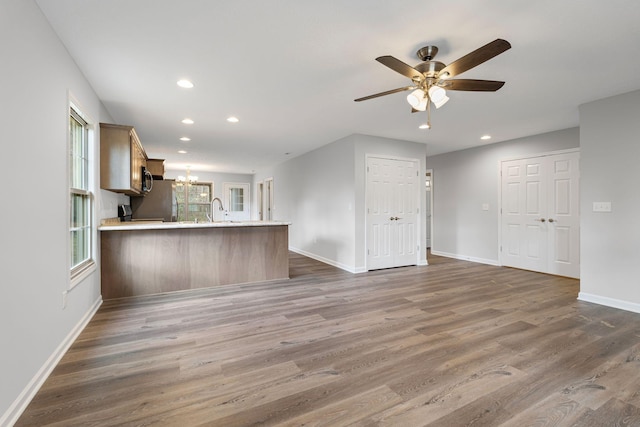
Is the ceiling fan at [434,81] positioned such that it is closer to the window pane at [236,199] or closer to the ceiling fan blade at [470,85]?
the ceiling fan blade at [470,85]

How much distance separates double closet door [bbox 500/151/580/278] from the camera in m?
4.75

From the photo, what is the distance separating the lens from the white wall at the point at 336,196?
16.9ft

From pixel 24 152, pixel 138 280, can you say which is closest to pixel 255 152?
pixel 138 280

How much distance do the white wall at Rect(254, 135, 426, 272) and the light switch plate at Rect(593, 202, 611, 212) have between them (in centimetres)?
265

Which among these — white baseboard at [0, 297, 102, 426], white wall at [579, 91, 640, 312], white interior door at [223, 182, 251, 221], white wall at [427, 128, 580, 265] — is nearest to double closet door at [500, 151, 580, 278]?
white wall at [427, 128, 580, 265]

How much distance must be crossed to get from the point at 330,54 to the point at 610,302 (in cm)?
416

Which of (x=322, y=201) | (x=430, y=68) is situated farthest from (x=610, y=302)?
(x=322, y=201)

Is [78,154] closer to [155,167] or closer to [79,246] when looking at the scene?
[79,246]

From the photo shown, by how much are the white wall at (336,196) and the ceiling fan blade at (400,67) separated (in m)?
2.77

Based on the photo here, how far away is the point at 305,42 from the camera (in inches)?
90.4

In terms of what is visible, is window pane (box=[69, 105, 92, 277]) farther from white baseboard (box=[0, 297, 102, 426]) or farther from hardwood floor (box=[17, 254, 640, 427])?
hardwood floor (box=[17, 254, 640, 427])

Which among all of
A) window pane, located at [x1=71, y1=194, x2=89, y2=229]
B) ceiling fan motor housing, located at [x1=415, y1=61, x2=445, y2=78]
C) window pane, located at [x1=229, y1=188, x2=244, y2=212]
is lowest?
window pane, located at [x1=71, y1=194, x2=89, y2=229]

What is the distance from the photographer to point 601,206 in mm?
3520

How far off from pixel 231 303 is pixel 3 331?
216 centimetres
